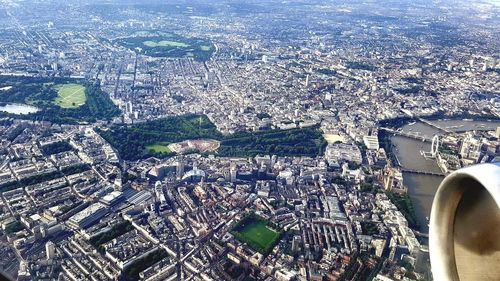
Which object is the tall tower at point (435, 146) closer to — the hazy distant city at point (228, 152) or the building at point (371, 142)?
the hazy distant city at point (228, 152)

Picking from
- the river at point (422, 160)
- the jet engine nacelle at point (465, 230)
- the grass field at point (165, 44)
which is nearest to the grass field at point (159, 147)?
the river at point (422, 160)

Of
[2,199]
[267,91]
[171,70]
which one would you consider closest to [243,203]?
[2,199]

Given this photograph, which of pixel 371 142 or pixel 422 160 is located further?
pixel 371 142

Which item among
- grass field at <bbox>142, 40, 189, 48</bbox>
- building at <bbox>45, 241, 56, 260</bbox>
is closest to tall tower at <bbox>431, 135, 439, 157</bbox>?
building at <bbox>45, 241, 56, 260</bbox>

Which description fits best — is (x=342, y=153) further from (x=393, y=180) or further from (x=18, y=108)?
Result: (x=18, y=108)

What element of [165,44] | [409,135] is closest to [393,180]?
[409,135]

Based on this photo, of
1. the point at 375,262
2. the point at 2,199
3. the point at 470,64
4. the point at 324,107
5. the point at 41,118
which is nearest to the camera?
the point at 375,262

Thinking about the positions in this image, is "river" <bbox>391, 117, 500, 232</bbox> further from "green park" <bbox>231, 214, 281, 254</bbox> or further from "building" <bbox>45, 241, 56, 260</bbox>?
"building" <bbox>45, 241, 56, 260</bbox>

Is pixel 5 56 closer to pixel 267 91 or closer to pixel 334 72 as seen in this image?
pixel 267 91
